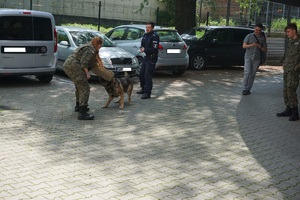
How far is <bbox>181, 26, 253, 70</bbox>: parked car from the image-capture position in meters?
16.6

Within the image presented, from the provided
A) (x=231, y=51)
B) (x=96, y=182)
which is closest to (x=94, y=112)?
(x=96, y=182)

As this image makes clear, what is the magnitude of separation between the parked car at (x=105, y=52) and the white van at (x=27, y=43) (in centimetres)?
135

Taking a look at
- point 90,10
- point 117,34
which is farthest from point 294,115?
point 90,10

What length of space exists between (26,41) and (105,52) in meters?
2.34

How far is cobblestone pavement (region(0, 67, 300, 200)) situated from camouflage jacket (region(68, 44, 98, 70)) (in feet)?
3.43

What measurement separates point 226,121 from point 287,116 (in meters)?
1.49

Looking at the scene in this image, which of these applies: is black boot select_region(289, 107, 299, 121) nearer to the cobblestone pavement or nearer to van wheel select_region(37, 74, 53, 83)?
the cobblestone pavement

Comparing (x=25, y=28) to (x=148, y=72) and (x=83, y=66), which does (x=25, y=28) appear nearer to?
(x=148, y=72)

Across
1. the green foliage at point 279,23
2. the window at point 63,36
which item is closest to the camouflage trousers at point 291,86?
the window at point 63,36

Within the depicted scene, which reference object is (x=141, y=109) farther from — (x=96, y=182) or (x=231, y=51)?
(x=231, y=51)

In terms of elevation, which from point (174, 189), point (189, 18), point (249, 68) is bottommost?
point (174, 189)

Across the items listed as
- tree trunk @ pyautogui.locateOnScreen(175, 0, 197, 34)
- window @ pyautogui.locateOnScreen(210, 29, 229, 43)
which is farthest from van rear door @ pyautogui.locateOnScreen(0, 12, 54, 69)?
tree trunk @ pyautogui.locateOnScreen(175, 0, 197, 34)

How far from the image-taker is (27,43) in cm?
1113

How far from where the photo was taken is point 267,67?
19016 millimetres
